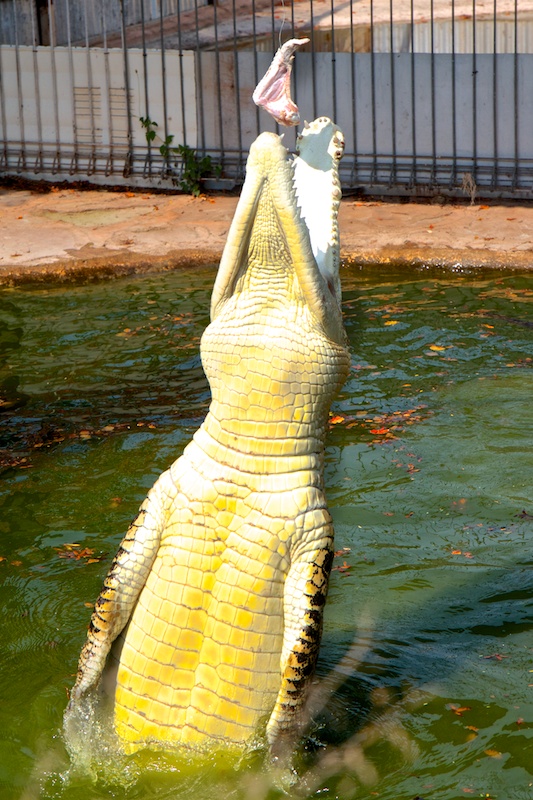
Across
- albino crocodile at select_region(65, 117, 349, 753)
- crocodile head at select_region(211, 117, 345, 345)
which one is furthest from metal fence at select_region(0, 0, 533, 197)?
albino crocodile at select_region(65, 117, 349, 753)

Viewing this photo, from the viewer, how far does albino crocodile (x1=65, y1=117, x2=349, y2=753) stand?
120 inches

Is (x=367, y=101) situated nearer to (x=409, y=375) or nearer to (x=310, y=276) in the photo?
(x=409, y=375)

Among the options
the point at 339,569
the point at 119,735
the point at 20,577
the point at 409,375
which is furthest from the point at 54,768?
the point at 409,375

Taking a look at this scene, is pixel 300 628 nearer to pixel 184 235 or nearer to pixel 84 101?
pixel 184 235

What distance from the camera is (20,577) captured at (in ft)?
16.3

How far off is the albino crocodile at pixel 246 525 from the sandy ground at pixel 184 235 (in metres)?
6.98

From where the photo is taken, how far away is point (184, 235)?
10.7 m

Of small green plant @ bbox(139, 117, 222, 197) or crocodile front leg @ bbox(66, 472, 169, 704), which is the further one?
small green plant @ bbox(139, 117, 222, 197)

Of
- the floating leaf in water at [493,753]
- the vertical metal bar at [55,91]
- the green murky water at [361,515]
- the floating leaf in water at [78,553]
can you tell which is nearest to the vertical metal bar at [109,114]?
the vertical metal bar at [55,91]

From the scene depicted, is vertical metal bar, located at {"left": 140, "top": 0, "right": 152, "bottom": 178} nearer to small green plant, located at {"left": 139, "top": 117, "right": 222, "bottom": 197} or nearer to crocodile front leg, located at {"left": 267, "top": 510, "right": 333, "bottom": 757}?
small green plant, located at {"left": 139, "top": 117, "right": 222, "bottom": 197}

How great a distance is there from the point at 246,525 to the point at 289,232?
2.81 feet

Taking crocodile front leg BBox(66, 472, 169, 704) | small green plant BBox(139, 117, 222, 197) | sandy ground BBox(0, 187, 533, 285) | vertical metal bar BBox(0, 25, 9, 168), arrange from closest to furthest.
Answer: crocodile front leg BBox(66, 472, 169, 704)
sandy ground BBox(0, 187, 533, 285)
small green plant BBox(139, 117, 222, 197)
vertical metal bar BBox(0, 25, 9, 168)

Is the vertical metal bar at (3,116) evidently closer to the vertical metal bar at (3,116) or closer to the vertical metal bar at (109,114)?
the vertical metal bar at (3,116)

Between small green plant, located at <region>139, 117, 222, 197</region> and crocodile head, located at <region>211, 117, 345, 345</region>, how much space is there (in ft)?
30.6
